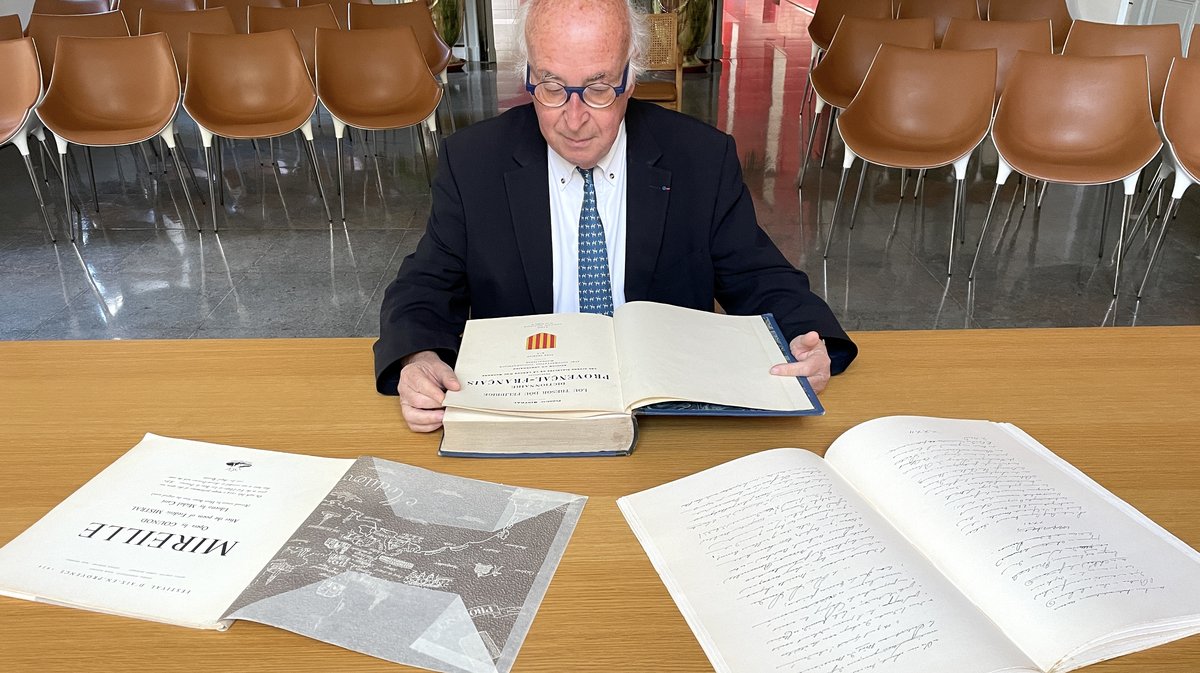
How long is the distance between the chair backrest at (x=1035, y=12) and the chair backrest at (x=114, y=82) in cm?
476

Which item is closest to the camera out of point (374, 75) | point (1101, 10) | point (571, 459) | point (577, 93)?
point (571, 459)

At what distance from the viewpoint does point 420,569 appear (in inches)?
32.2

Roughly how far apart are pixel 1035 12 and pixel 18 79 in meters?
5.66

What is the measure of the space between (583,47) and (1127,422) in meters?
0.93

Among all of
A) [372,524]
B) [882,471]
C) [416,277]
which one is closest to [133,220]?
[416,277]

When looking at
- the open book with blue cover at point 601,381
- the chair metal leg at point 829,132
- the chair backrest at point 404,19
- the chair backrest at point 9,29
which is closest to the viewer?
the open book with blue cover at point 601,381

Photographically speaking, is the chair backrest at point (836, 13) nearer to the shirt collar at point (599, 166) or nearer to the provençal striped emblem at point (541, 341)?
the shirt collar at point (599, 166)

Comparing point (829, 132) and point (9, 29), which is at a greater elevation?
point (9, 29)

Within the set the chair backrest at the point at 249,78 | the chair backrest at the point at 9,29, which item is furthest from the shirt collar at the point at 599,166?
the chair backrest at the point at 9,29

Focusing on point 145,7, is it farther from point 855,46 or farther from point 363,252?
point 855,46

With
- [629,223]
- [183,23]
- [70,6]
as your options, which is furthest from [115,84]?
[629,223]

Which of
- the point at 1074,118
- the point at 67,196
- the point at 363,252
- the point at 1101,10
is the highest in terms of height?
the point at 1101,10

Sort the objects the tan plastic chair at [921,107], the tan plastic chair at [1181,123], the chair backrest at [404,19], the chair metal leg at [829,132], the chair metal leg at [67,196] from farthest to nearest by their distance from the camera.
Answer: the chair backrest at [404,19]
the chair metal leg at [829,132]
the chair metal leg at [67,196]
the tan plastic chair at [921,107]
the tan plastic chair at [1181,123]

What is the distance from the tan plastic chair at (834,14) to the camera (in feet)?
17.9
